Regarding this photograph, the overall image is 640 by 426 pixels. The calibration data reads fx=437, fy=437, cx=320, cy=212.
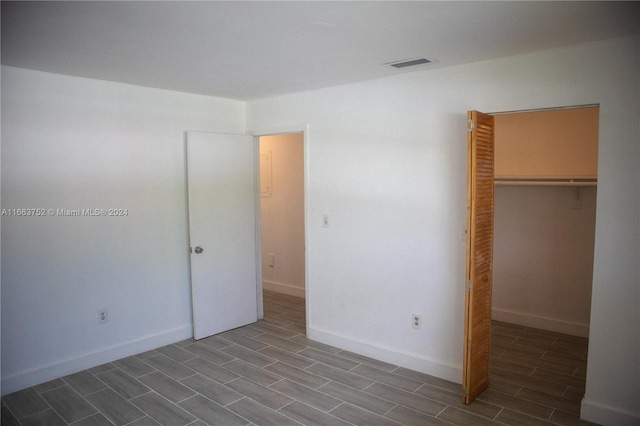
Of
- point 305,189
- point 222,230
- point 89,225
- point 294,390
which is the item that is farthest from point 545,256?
point 89,225

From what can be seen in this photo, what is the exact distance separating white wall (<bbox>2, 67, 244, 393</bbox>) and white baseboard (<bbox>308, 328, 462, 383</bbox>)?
1.41 metres

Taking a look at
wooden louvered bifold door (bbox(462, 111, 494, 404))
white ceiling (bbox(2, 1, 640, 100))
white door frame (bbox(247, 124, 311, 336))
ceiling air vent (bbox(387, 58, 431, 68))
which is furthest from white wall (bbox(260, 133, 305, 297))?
wooden louvered bifold door (bbox(462, 111, 494, 404))

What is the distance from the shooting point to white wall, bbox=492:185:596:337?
4.25 m

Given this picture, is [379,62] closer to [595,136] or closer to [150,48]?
[150,48]

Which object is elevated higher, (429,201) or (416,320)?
(429,201)

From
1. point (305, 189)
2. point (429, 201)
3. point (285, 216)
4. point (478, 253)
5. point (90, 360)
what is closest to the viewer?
point (478, 253)

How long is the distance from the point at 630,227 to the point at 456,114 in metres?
1.37

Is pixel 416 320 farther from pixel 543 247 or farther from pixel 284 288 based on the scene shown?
pixel 284 288

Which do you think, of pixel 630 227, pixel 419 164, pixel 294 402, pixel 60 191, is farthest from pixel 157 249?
pixel 630 227

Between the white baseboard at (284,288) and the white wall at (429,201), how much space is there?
4.84 ft

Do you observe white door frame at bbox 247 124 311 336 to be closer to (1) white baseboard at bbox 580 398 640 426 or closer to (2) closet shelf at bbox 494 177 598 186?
(2) closet shelf at bbox 494 177 598 186

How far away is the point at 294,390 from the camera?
3.31 m

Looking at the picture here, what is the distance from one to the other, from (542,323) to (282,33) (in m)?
3.87

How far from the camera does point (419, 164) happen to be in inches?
139
